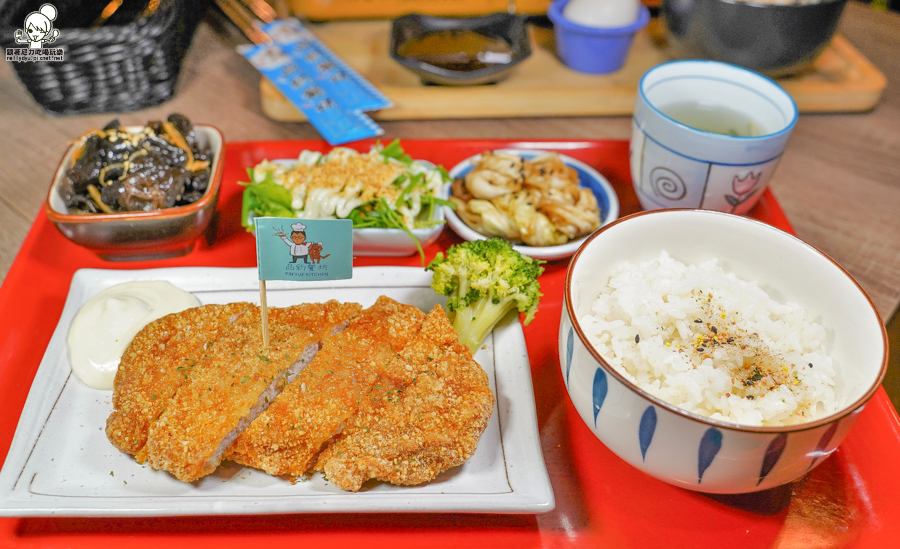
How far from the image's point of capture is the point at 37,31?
3008 mm

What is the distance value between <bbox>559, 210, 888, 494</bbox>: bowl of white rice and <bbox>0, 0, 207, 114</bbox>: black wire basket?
280 centimetres

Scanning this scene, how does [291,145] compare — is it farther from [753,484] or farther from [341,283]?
[753,484]

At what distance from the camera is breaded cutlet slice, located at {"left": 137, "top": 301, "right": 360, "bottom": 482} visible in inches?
61.8

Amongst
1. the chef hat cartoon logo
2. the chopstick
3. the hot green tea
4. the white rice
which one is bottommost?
the chopstick

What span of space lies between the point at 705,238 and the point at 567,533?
1.00 meters

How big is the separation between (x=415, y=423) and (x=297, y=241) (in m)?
0.65

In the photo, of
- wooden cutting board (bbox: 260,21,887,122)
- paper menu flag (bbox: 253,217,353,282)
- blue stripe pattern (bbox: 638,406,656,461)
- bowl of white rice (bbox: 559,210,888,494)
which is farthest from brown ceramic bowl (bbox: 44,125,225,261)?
blue stripe pattern (bbox: 638,406,656,461)

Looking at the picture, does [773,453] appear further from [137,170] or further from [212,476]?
[137,170]

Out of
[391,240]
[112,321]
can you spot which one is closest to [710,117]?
[391,240]

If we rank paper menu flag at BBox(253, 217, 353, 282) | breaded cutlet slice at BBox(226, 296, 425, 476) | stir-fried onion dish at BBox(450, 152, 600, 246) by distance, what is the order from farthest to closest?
stir-fried onion dish at BBox(450, 152, 600, 246) < paper menu flag at BBox(253, 217, 353, 282) < breaded cutlet slice at BBox(226, 296, 425, 476)

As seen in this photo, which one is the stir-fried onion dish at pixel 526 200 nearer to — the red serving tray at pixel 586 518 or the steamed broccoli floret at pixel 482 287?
the steamed broccoli floret at pixel 482 287

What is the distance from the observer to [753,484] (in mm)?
1397

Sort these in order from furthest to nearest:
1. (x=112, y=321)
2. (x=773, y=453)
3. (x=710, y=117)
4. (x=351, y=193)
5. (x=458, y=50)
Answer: (x=458, y=50) → (x=710, y=117) → (x=351, y=193) → (x=112, y=321) → (x=773, y=453)

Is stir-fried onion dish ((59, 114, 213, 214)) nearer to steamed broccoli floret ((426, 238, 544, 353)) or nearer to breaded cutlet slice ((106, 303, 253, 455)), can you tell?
breaded cutlet slice ((106, 303, 253, 455))
